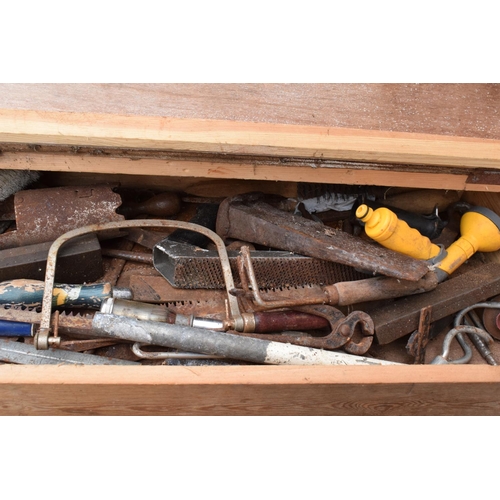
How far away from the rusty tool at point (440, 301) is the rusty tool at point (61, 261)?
0.99 metres

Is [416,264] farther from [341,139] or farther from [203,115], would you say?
[203,115]

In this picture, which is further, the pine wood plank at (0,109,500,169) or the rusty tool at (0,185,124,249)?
the rusty tool at (0,185,124,249)

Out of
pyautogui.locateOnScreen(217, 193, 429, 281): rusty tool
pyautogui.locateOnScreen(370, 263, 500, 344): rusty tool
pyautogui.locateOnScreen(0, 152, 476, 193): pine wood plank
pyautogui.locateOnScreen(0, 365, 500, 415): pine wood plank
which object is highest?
pyautogui.locateOnScreen(0, 152, 476, 193): pine wood plank

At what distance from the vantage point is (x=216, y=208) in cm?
221

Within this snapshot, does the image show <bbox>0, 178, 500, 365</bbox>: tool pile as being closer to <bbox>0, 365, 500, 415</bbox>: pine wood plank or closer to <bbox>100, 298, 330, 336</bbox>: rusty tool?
<bbox>100, 298, 330, 336</bbox>: rusty tool

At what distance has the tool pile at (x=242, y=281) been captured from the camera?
5.81 feet

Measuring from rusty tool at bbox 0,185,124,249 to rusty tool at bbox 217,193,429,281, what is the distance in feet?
1.37

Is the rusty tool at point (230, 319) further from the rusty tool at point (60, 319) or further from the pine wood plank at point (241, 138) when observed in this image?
the pine wood plank at point (241, 138)

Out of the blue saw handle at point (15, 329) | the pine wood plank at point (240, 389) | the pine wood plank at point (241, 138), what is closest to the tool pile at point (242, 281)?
the blue saw handle at point (15, 329)

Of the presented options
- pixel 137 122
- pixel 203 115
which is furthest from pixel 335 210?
pixel 137 122

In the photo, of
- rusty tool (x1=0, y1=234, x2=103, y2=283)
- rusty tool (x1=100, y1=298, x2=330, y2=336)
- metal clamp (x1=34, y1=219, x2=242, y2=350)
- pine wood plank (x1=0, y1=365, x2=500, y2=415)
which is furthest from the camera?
rusty tool (x1=0, y1=234, x2=103, y2=283)

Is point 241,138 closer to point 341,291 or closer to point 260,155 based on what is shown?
point 260,155

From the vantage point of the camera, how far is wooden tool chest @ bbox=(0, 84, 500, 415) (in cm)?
162

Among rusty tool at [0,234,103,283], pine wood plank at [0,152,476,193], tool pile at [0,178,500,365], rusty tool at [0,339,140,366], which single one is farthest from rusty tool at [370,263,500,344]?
rusty tool at [0,234,103,283]
